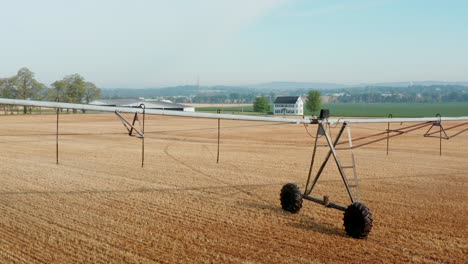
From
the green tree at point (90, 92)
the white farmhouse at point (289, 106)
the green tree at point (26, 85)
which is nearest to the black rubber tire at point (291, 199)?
the green tree at point (26, 85)

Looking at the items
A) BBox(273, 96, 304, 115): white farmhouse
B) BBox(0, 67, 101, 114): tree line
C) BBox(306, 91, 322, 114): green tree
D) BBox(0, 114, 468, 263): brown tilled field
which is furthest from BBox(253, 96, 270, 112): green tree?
BBox(0, 114, 468, 263): brown tilled field

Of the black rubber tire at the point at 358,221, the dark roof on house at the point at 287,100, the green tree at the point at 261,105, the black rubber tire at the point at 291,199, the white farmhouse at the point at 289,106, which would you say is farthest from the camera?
the green tree at the point at 261,105

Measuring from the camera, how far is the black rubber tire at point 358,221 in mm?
10898

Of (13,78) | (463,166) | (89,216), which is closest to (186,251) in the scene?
(89,216)

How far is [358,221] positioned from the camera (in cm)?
1094

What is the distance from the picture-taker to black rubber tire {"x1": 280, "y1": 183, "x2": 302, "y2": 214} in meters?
A: 13.3

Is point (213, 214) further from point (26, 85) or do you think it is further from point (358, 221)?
point (26, 85)

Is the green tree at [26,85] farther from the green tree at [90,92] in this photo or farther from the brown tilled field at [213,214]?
the brown tilled field at [213,214]

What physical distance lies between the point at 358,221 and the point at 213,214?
14.3 feet

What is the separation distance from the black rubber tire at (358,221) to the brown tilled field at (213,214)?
210 millimetres

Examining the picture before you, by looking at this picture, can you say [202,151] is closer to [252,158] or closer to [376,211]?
[252,158]

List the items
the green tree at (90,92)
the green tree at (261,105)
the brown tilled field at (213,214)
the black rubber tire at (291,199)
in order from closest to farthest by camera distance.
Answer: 1. the brown tilled field at (213,214)
2. the black rubber tire at (291,199)
3. the green tree at (90,92)
4. the green tree at (261,105)

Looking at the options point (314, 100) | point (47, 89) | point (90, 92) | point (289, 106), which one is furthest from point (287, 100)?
point (47, 89)

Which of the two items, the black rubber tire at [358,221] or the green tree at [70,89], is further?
the green tree at [70,89]
